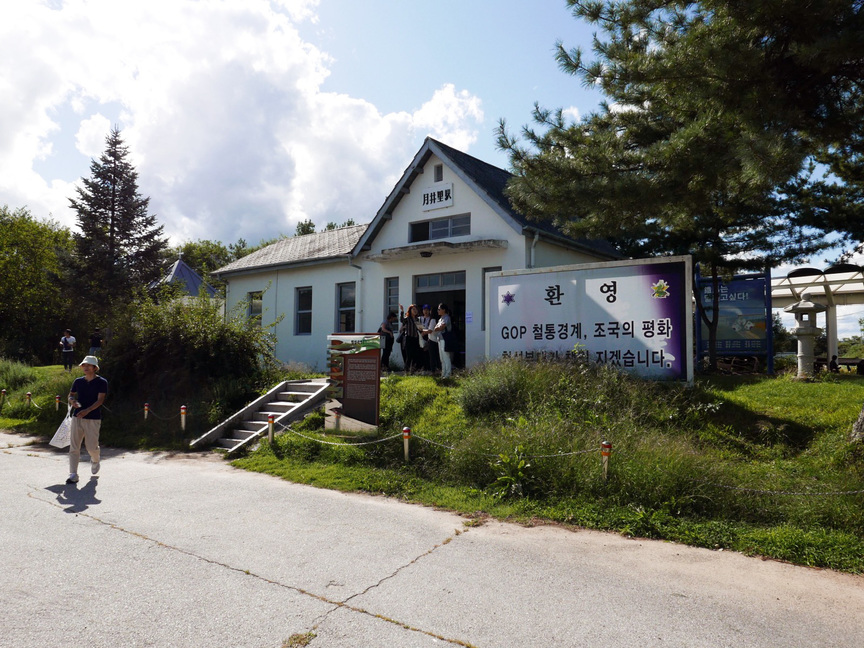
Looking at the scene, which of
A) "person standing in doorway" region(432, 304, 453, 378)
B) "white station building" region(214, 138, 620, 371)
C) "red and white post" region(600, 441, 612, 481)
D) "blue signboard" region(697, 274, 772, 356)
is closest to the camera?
"red and white post" region(600, 441, 612, 481)

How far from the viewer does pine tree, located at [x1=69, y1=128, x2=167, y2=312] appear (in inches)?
1257

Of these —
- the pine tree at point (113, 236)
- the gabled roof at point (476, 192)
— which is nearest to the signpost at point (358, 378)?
the gabled roof at point (476, 192)

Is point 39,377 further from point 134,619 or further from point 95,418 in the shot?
point 134,619

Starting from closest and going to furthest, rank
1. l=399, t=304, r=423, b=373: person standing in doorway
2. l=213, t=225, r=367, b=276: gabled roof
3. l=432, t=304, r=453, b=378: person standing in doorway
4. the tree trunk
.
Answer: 1. the tree trunk
2. l=432, t=304, r=453, b=378: person standing in doorway
3. l=399, t=304, r=423, b=373: person standing in doorway
4. l=213, t=225, r=367, b=276: gabled roof

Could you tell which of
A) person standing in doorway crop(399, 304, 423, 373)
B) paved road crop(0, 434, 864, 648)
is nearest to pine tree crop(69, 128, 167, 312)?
person standing in doorway crop(399, 304, 423, 373)

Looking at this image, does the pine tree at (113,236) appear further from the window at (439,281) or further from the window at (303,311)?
the window at (439,281)

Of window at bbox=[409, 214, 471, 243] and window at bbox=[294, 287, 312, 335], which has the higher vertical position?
window at bbox=[409, 214, 471, 243]

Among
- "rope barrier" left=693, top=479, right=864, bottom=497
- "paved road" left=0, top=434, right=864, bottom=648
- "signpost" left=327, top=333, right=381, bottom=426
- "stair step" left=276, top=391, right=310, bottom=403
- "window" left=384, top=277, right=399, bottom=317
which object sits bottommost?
"paved road" left=0, top=434, right=864, bottom=648

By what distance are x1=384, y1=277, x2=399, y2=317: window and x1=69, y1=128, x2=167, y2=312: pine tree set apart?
1972 centimetres

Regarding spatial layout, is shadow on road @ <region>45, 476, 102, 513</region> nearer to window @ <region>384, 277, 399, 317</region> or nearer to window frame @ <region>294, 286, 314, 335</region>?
window @ <region>384, 277, 399, 317</region>

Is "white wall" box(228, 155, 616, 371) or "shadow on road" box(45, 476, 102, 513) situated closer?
"shadow on road" box(45, 476, 102, 513)

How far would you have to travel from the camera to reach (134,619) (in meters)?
4.13

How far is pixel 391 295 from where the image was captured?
18.5m

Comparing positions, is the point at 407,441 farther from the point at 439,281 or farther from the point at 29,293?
the point at 29,293
